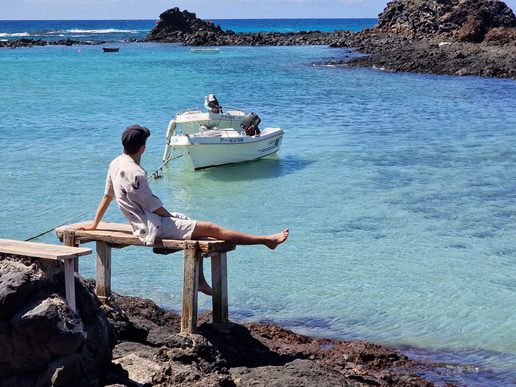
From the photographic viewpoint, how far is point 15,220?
1135 centimetres

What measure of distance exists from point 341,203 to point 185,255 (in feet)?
25.2

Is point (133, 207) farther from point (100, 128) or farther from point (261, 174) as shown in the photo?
point (100, 128)

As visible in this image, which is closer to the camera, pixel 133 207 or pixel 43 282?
pixel 43 282

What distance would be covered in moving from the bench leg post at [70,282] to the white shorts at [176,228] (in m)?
1.09

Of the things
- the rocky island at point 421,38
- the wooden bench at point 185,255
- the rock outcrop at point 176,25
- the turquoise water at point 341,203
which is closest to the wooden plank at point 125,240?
the wooden bench at point 185,255

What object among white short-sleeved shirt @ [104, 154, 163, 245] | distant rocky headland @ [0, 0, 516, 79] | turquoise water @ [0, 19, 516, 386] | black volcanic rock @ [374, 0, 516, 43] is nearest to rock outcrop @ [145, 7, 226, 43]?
distant rocky headland @ [0, 0, 516, 79]

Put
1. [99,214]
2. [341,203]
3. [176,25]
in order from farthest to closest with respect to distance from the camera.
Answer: [176,25]
[341,203]
[99,214]

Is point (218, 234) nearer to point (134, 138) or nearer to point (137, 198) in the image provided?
point (137, 198)

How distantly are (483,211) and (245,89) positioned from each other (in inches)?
840

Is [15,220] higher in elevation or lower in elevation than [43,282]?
lower

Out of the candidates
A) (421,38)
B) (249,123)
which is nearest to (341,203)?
(249,123)

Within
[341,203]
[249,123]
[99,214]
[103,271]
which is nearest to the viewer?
[99,214]

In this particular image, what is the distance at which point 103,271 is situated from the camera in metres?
5.69

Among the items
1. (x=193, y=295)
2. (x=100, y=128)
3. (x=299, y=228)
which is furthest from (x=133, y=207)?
(x=100, y=128)
